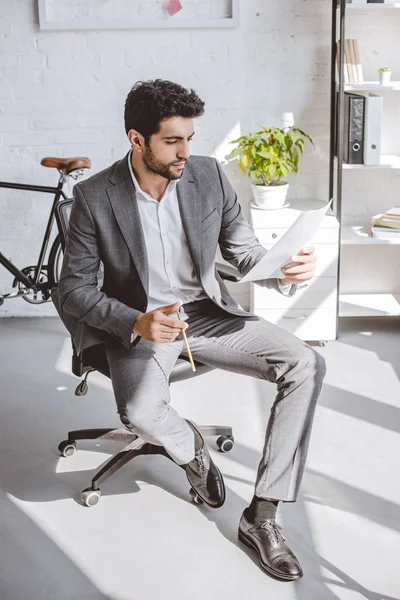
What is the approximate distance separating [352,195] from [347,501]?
6.47 ft

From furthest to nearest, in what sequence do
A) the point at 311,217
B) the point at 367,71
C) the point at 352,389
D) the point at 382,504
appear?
the point at 367,71, the point at 352,389, the point at 382,504, the point at 311,217

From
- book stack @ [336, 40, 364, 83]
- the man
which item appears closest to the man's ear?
the man

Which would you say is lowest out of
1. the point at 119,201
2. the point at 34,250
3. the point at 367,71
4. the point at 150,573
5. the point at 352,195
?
the point at 150,573

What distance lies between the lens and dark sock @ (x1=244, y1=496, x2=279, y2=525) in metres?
2.27

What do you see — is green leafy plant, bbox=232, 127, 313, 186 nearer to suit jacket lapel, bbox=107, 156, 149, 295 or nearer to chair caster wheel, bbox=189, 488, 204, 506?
suit jacket lapel, bbox=107, 156, 149, 295

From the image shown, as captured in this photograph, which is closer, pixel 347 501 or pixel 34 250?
pixel 347 501

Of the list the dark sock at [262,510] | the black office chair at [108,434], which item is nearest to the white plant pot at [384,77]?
the black office chair at [108,434]

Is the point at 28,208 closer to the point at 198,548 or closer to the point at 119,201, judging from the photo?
the point at 119,201

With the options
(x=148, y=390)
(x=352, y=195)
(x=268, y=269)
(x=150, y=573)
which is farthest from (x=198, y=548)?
(x=352, y=195)

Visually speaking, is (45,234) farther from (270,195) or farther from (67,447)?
(67,447)

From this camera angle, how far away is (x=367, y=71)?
3918mm

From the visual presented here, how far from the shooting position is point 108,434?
2750mm

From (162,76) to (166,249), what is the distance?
5.76 ft

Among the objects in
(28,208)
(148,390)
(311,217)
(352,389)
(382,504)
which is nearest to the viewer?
(311,217)
